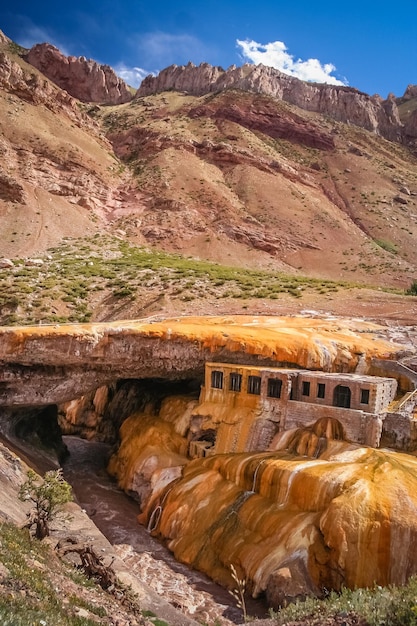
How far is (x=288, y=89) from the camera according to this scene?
13362 centimetres

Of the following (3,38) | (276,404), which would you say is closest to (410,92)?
(3,38)

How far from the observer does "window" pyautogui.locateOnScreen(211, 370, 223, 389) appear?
25.5m

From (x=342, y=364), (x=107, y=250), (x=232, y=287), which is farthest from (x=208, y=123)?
(x=342, y=364)

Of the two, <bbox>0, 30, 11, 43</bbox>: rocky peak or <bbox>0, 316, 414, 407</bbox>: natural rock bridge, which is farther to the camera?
<bbox>0, 30, 11, 43</bbox>: rocky peak

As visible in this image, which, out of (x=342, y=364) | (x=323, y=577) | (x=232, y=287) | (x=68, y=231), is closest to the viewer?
(x=323, y=577)

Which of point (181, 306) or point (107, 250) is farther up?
point (107, 250)

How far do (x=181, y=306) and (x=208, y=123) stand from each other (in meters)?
70.9

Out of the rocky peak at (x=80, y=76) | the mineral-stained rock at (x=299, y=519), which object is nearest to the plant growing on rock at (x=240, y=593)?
the mineral-stained rock at (x=299, y=519)

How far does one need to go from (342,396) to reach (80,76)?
130015mm

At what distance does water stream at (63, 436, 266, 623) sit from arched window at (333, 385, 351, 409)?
29.7 ft

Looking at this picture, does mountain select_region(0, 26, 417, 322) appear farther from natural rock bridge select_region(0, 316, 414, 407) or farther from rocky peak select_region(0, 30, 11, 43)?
natural rock bridge select_region(0, 316, 414, 407)

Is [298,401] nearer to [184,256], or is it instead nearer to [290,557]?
[290,557]

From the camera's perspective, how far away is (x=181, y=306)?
4372 centimetres

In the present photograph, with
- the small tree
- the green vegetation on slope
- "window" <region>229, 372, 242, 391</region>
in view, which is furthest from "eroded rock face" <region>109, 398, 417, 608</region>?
the green vegetation on slope
